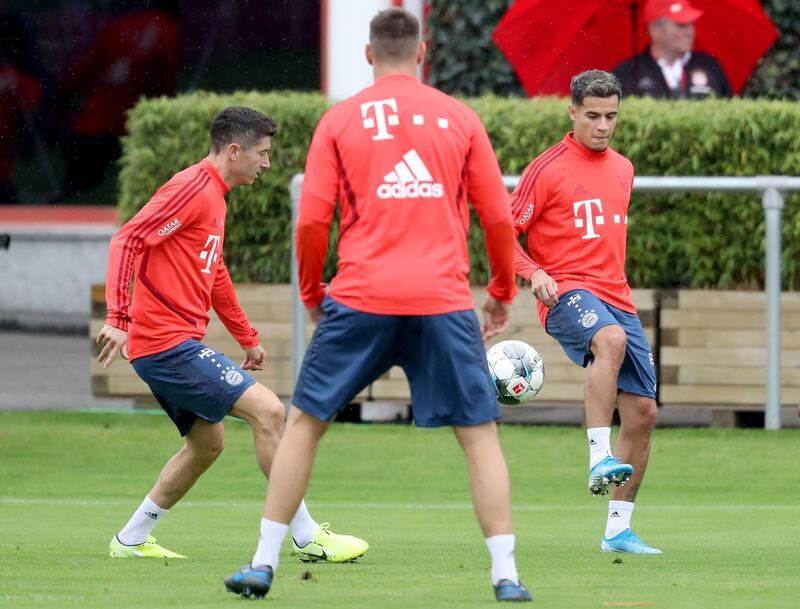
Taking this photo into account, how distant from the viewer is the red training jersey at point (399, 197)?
618 centimetres

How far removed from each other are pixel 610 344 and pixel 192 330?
6.06 ft

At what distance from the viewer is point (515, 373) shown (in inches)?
355

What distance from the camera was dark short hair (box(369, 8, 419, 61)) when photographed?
6.32 metres

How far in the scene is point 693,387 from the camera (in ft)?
44.7

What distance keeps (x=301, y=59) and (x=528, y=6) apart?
6.37 meters

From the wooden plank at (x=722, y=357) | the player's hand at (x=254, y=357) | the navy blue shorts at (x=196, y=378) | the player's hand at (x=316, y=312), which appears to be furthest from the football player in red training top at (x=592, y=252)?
the wooden plank at (x=722, y=357)

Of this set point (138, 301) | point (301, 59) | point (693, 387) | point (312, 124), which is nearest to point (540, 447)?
point (693, 387)

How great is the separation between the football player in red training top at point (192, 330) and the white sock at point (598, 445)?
1133 millimetres

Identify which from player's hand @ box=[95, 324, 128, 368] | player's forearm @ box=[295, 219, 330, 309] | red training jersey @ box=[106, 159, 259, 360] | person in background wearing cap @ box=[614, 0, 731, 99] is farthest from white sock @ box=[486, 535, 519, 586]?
person in background wearing cap @ box=[614, 0, 731, 99]

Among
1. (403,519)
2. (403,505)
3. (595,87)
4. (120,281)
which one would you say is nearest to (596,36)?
(403,505)

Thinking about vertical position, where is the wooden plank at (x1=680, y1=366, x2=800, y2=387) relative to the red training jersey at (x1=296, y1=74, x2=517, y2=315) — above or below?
below

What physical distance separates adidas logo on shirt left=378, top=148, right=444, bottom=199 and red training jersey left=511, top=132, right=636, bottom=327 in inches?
93.5

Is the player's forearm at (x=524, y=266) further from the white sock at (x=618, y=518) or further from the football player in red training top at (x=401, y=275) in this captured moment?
the football player in red training top at (x=401, y=275)

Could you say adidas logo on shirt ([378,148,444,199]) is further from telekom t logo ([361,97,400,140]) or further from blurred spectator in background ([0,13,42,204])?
blurred spectator in background ([0,13,42,204])
